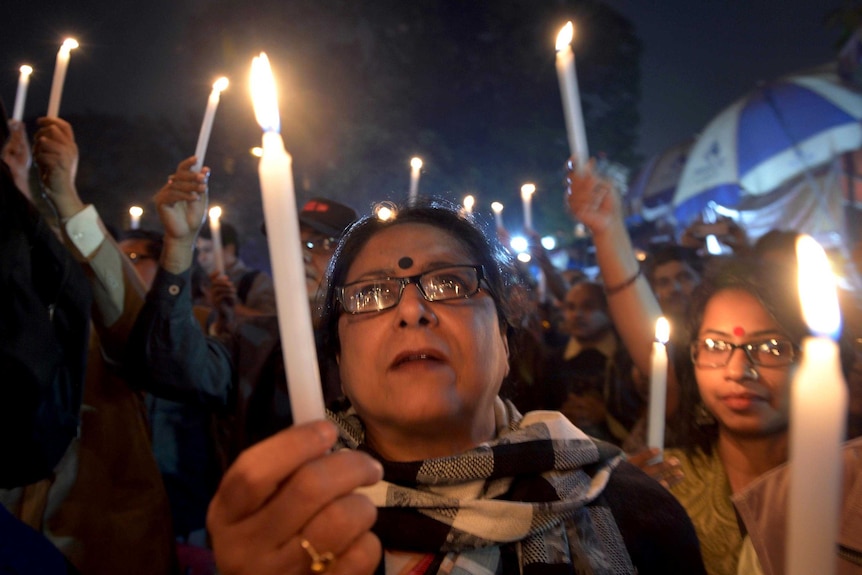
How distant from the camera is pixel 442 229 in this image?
1.71 meters

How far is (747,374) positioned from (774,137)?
7.61 meters

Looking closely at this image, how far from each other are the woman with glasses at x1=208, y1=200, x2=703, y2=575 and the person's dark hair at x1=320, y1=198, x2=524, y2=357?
0.03 meters

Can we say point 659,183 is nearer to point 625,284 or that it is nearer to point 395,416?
point 625,284

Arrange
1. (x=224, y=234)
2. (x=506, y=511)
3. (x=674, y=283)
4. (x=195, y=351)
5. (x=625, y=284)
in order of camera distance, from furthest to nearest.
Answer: (x=224, y=234)
(x=674, y=283)
(x=625, y=284)
(x=195, y=351)
(x=506, y=511)

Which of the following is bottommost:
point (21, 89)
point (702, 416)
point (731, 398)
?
point (702, 416)

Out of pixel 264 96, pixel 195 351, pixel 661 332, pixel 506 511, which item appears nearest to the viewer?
pixel 264 96

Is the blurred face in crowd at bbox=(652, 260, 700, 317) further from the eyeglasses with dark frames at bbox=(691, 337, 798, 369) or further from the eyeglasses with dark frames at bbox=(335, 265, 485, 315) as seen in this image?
the eyeglasses with dark frames at bbox=(335, 265, 485, 315)

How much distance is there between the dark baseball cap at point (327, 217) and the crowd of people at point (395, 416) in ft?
2.33

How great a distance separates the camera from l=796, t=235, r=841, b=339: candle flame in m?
0.52

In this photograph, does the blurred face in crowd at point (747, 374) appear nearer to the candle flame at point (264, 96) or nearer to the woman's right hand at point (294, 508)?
the woman's right hand at point (294, 508)

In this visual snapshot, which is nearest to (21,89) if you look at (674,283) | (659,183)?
(674,283)

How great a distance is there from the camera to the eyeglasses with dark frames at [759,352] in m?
1.81

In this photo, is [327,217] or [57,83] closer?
[57,83]

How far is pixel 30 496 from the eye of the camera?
73.0 inches
